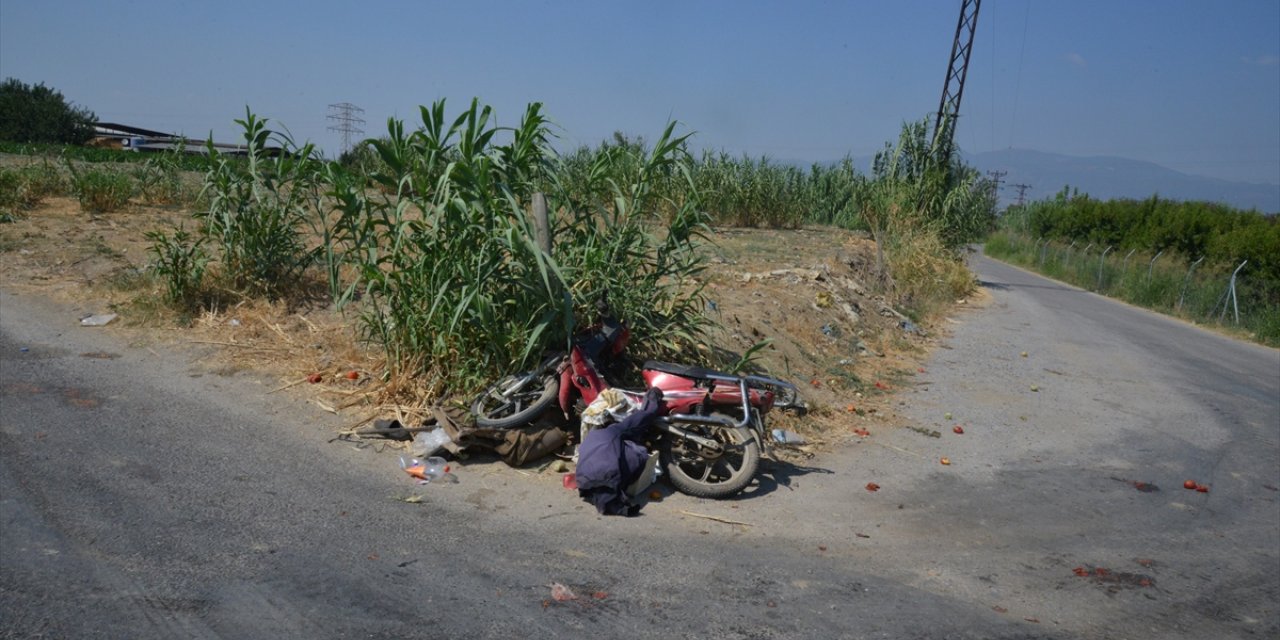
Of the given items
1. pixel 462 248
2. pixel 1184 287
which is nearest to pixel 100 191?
pixel 462 248

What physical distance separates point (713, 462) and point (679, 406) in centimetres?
42

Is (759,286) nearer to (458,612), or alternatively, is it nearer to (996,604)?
(996,604)

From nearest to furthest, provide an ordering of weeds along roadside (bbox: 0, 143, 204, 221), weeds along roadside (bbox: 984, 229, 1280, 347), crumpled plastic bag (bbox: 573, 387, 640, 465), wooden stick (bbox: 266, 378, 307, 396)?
1. crumpled plastic bag (bbox: 573, 387, 640, 465)
2. wooden stick (bbox: 266, 378, 307, 396)
3. weeds along roadside (bbox: 0, 143, 204, 221)
4. weeds along roadside (bbox: 984, 229, 1280, 347)

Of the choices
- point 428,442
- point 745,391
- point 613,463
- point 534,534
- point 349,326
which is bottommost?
point 534,534

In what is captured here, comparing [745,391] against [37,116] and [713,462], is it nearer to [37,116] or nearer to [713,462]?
[713,462]

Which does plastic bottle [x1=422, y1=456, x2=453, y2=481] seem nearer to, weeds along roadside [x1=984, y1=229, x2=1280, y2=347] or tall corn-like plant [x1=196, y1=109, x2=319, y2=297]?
tall corn-like plant [x1=196, y1=109, x2=319, y2=297]

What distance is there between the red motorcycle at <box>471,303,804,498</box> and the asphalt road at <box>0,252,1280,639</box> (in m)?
0.26

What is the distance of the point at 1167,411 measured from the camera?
9859 millimetres

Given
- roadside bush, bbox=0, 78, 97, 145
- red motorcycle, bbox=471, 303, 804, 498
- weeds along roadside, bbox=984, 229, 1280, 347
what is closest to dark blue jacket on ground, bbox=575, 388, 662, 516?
red motorcycle, bbox=471, 303, 804, 498

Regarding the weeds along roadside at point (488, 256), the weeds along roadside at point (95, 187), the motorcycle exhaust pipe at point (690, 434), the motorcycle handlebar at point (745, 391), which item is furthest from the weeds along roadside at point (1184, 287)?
the weeds along roadside at point (95, 187)

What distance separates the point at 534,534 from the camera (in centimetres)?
488

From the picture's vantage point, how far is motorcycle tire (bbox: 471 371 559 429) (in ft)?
19.3

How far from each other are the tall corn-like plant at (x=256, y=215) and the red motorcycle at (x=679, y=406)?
3.10 metres

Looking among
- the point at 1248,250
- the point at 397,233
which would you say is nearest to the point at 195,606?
the point at 397,233
